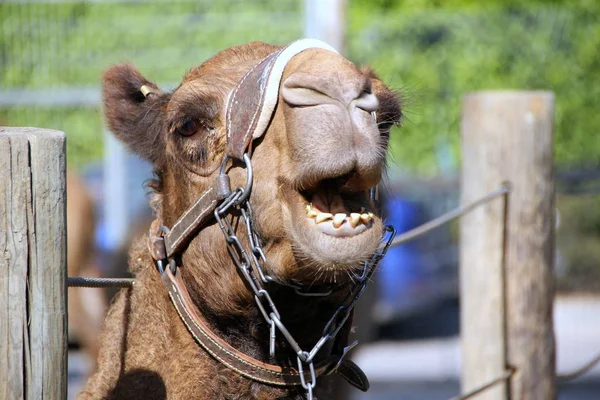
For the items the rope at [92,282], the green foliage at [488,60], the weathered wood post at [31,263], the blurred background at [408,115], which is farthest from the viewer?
the green foliage at [488,60]

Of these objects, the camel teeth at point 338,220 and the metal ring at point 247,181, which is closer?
the camel teeth at point 338,220

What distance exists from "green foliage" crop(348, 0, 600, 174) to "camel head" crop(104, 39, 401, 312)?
8.22m

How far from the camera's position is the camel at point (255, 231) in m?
2.37

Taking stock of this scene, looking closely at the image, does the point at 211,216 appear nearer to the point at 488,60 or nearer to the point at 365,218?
the point at 365,218

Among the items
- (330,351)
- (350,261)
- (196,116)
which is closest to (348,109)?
(350,261)

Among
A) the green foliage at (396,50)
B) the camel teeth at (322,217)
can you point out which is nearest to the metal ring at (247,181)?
the camel teeth at (322,217)

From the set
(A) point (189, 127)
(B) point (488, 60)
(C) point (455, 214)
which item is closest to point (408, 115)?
(B) point (488, 60)

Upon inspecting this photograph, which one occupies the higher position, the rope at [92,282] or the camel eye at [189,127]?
the camel eye at [189,127]

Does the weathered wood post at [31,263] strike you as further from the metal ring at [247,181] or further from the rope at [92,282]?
the metal ring at [247,181]

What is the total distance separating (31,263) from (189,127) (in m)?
0.90

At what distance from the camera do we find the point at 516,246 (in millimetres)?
4027

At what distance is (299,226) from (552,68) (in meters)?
9.76

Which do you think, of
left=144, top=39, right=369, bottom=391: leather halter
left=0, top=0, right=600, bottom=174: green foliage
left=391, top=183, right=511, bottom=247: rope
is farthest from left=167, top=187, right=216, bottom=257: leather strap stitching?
left=0, top=0, right=600, bottom=174: green foliage

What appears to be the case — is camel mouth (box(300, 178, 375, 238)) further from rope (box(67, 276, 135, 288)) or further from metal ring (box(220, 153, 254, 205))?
rope (box(67, 276, 135, 288))
